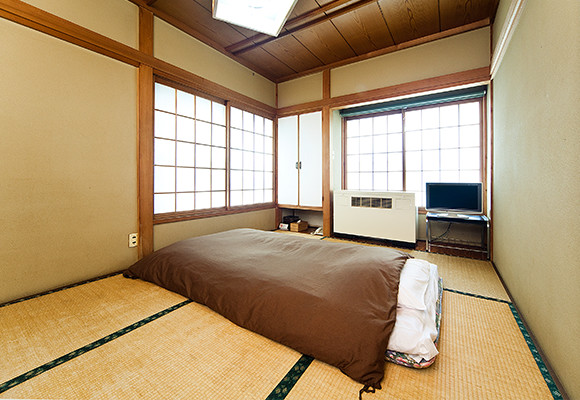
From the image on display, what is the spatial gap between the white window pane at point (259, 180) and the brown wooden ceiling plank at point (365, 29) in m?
2.32

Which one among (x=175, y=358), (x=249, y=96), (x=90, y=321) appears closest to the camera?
(x=175, y=358)

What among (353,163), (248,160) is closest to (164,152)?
(248,160)

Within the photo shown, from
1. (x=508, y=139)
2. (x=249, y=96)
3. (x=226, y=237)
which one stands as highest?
(x=249, y=96)

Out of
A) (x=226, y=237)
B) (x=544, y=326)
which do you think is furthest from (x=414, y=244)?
(x=226, y=237)

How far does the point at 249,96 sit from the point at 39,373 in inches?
147

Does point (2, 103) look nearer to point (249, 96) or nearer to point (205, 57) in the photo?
point (205, 57)

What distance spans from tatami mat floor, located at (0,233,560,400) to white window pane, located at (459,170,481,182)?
7.50 ft

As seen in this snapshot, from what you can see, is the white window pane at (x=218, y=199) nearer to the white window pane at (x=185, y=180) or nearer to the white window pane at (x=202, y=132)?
the white window pane at (x=185, y=180)

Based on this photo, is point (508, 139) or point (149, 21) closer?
point (508, 139)

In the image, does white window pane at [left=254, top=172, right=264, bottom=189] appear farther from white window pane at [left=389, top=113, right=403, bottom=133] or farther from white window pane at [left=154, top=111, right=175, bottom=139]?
white window pane at [left=389, top=113, right=403, bottom=133]

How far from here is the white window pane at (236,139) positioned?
3.71 metres

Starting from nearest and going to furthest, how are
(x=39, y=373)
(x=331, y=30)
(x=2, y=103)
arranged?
(x=39, y=373), (x=2, y=103), (x=331, y=30)

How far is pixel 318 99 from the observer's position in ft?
13.4

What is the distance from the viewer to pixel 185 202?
3.09 meters
